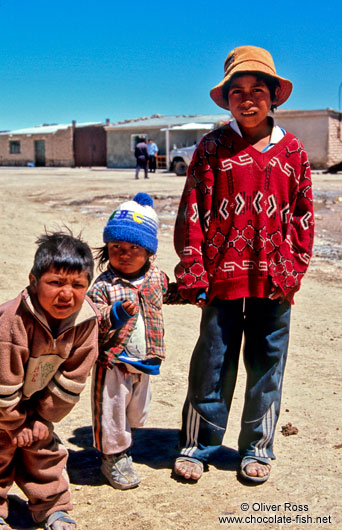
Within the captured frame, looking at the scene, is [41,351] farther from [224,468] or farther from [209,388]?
[224,468]

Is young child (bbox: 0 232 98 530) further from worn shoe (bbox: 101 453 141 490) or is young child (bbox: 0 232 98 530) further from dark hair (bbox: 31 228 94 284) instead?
worn shoe (bbox: 101 453 141 490)

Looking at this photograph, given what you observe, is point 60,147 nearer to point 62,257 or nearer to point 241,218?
point 241,218

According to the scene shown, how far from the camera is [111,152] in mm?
39375

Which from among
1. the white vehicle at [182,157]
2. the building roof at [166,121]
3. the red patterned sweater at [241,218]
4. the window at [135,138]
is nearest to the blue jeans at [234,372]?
the red patterned sweater at [241,218]

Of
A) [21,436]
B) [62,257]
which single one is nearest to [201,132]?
[62,257]

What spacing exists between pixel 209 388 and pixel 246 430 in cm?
31

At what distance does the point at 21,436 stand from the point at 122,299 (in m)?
0.74

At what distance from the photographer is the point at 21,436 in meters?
2.38

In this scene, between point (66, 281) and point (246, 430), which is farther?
point (246, 430)

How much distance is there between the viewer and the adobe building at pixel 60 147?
4303 centimetres

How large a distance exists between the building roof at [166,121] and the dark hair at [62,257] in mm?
34384

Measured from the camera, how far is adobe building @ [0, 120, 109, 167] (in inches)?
1694

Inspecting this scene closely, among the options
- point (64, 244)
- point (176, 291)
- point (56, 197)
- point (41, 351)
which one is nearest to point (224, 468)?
point (176, 291)

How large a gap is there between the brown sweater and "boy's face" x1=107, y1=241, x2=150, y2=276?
36cm
